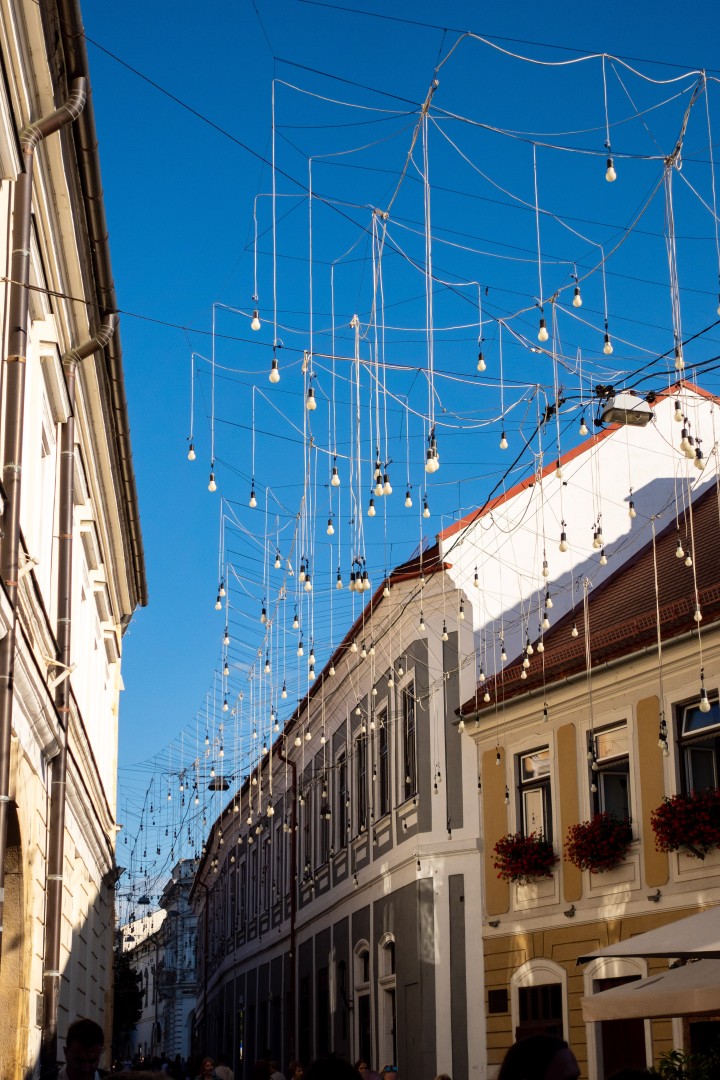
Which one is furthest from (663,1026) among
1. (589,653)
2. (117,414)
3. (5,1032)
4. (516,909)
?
(117,414)

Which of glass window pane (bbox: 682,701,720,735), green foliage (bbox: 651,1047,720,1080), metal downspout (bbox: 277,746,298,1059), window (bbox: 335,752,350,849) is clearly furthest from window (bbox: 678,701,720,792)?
metal downspout (bbox: 277,746,298,1059)

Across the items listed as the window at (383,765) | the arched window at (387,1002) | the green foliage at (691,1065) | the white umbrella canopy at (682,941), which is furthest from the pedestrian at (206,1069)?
the white umbrella canopy at (682,941)

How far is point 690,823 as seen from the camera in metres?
16.3

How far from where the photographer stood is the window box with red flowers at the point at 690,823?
52.9 ft

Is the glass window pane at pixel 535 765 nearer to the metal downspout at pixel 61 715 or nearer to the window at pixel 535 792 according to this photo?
the window at pixel 535 792

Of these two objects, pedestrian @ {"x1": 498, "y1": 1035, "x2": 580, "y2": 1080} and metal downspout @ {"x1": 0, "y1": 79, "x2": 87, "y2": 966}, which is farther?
metal downspout @ {"x1": 0, "y1": 79, "x2": 87, "y2": 966}

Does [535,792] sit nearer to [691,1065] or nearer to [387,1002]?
[387,1002]

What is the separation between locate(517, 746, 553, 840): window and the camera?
19656mm

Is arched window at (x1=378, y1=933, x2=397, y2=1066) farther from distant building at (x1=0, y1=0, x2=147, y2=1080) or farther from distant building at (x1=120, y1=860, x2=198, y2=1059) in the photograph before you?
distant building at (x1=120, y1=860, x2=198, y2=1059)

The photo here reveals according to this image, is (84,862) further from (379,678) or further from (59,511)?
(379,678)

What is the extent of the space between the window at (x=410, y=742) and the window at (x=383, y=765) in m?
1.02

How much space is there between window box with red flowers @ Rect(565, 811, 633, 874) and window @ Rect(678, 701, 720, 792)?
3.63 feet

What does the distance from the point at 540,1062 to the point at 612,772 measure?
1502cm

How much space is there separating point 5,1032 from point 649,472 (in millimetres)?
15143
